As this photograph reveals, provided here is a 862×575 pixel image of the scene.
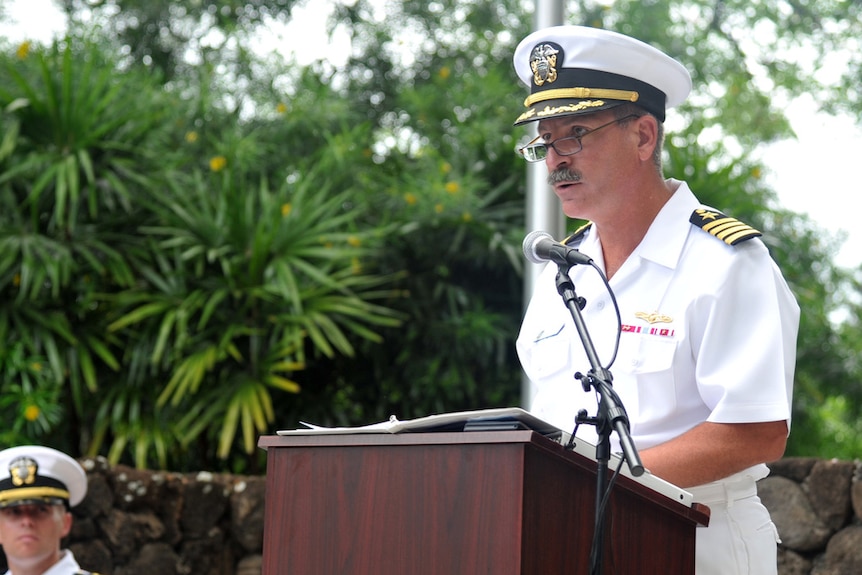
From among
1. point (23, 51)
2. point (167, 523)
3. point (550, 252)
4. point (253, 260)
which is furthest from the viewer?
point (23, 51)

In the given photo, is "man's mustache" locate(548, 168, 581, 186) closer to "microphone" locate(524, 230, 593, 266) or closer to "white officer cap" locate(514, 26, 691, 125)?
"white officer cap" locate(514, 26, 691, 125)

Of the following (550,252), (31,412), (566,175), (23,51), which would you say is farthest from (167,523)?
(550,252)

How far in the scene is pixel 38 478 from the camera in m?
4.25

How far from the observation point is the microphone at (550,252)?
1.98 metres

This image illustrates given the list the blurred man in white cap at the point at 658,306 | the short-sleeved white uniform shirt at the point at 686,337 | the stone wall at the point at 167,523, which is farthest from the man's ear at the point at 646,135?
the stone wall at the point at 167,523

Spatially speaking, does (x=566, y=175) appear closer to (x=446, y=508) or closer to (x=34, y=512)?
(x=446, y=508)

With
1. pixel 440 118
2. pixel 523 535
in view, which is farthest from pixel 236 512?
pixel 523 535

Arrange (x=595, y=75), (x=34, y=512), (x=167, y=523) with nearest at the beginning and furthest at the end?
(x=595, y=75) < (x=34, y=512) < (x=167, y=523)

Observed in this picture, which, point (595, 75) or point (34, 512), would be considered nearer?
point (595, 75)

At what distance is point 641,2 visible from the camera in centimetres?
888

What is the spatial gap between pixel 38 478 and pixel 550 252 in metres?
2.84

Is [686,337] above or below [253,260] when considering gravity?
below

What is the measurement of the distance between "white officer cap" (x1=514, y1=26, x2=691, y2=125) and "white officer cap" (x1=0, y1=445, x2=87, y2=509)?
2.58 metres

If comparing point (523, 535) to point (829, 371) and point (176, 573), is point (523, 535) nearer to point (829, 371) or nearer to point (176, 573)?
point (176, 573)
